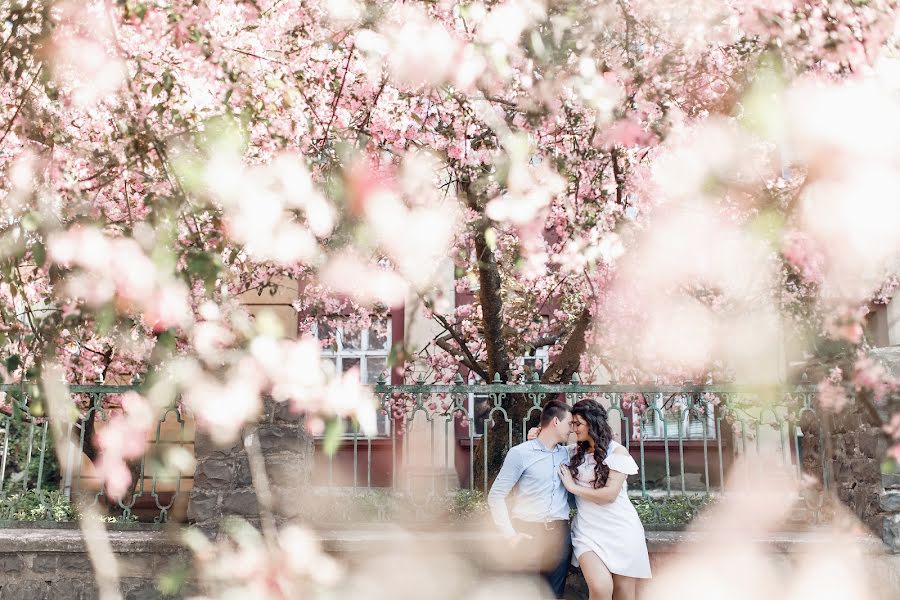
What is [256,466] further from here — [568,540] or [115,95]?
[115,95]

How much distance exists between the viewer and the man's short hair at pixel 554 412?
532 centimetres

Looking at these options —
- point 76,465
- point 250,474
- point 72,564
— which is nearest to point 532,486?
point 250,474

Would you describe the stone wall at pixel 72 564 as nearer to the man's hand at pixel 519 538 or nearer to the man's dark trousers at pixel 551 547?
the man's hand at pixel 519 538

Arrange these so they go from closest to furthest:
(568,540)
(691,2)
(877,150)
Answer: (568,540), (691,2), (877,150)

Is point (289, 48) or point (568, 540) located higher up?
point (289, 48)

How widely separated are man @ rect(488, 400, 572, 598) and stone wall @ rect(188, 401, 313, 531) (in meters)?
1.37

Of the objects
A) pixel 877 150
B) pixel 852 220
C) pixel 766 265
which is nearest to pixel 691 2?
pixel 877 150

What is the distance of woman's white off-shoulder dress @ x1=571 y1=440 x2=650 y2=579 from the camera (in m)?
5.00

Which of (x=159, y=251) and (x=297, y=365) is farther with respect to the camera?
(x=297, y=365)

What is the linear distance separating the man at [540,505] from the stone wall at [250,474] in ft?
4.51

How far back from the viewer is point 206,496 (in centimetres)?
538

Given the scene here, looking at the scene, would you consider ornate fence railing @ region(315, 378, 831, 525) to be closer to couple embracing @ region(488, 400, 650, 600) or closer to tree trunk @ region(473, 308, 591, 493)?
tree trunk @ region(473, 308, 591, 493)

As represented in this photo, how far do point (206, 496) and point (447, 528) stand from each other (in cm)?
175

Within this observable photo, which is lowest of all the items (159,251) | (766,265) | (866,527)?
(866,527)
